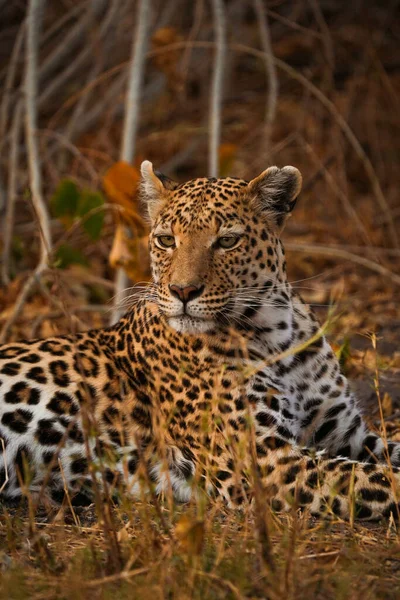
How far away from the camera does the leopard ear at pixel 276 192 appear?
5.45m

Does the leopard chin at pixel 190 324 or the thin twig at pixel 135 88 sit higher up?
the thin twig at pixel 135 88

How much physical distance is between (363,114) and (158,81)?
3213mm

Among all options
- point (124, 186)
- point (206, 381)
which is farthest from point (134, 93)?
point (206, 381)

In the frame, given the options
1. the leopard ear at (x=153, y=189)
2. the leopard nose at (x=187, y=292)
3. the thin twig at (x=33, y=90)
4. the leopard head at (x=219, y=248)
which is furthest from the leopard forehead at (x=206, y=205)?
the thin twig at (x=33, y=90)

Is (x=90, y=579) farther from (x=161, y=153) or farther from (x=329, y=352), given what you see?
(x=161, y=153)

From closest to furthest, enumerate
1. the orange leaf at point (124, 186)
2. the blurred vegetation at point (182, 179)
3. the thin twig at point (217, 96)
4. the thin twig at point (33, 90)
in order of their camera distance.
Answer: the blurred vegetation at point (182, 179)
the orange leaf at point (124, 186)
the thin twig at point (33, 90)
the thin twig at point (217, 96)

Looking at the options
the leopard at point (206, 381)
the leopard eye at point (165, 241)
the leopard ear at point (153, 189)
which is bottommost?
the leopard at point (206, 381)

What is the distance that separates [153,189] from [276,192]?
0.78 metres

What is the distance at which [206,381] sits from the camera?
5355mm

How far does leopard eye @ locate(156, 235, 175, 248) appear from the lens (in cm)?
544

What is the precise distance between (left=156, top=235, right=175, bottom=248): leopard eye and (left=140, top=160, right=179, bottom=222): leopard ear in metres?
0.34

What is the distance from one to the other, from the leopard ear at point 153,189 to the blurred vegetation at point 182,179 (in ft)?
2.84

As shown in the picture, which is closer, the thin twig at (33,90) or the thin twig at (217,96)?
the thin twig at (33,90)

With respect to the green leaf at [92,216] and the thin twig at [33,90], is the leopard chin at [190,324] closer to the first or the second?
the green leaf at [92,216]
